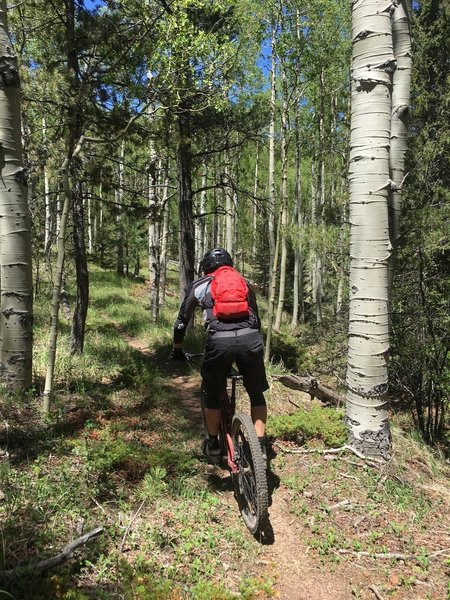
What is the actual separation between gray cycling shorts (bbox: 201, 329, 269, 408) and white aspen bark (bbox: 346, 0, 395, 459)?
A: 1.05m

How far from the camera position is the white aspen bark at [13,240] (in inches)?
159

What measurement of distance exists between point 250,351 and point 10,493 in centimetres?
205

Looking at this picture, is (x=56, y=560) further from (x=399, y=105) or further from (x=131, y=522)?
(x=399, y=105)

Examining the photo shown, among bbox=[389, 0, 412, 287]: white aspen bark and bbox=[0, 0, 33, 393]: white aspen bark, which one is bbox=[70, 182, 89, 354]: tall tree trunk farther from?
bbox=[389, 0, 412, 287]: white aspen bark

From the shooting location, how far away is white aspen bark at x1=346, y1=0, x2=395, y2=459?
3680 mm

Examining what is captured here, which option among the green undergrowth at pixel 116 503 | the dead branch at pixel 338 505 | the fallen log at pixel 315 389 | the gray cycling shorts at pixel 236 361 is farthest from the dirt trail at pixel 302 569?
the fallen log at pixel 315 389

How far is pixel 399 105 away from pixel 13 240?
4276 mm

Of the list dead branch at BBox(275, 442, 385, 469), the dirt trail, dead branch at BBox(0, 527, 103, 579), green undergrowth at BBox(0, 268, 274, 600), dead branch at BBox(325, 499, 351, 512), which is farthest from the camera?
dead branch at BBox(275, 442, 385, 469)

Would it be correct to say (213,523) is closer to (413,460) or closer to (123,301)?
(413,460)

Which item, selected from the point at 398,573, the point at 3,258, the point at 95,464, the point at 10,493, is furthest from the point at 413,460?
the point at 3,258

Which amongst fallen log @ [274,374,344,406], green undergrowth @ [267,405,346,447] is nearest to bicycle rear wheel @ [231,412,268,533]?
green undergrowth @ [267,405,346,447]

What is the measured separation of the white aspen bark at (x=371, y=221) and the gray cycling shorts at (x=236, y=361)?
1.05 metres

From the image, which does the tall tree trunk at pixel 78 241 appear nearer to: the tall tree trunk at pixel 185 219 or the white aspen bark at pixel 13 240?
the white aspen bark at pixel 13 240

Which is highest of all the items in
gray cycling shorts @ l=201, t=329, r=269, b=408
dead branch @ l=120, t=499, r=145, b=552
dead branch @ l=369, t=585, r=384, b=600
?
gray cycling shorts @ l=201, t=329, r=269, b=408
